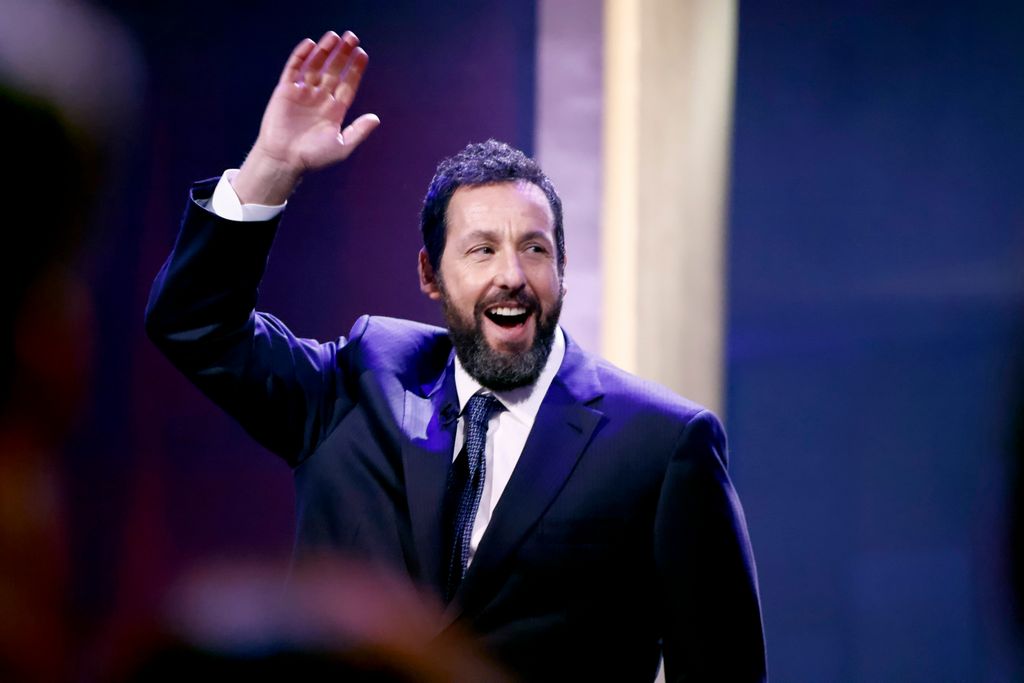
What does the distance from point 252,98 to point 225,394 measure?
2.38 ft

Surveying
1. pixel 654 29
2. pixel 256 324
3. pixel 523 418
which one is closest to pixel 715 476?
pixel 523 418

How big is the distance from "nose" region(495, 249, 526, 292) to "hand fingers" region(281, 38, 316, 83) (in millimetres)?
350

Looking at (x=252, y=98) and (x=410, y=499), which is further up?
(x=252, y=98)

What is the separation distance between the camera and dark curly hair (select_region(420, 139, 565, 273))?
1.44m

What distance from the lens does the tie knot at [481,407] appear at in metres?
1.41

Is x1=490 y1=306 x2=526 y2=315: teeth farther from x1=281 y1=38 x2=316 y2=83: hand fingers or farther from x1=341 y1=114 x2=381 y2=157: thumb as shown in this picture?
x1=281 y1=38 x2=316 y2=83: hand fingers

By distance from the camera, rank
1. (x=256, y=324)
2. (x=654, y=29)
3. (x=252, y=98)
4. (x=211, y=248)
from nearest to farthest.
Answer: (x=211, y=248) < (x=256, y=324) < (x=252, y=98) < (x=654, y=29)

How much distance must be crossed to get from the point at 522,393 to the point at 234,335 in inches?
15.3

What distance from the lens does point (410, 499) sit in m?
1.35

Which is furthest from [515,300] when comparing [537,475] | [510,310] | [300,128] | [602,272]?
[602,272]

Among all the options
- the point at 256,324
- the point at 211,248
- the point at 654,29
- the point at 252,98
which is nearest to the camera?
the point at 211,248

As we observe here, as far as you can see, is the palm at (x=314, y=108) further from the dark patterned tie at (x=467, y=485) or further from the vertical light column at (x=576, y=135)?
the vertical light column at (x=576, y=135)

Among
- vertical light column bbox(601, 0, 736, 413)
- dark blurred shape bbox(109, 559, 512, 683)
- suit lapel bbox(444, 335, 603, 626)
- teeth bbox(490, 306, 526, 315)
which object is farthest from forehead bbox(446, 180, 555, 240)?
vertical light column bbox(601, 0, 736, 413)

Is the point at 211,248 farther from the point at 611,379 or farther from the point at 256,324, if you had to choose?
the point at 611,379
